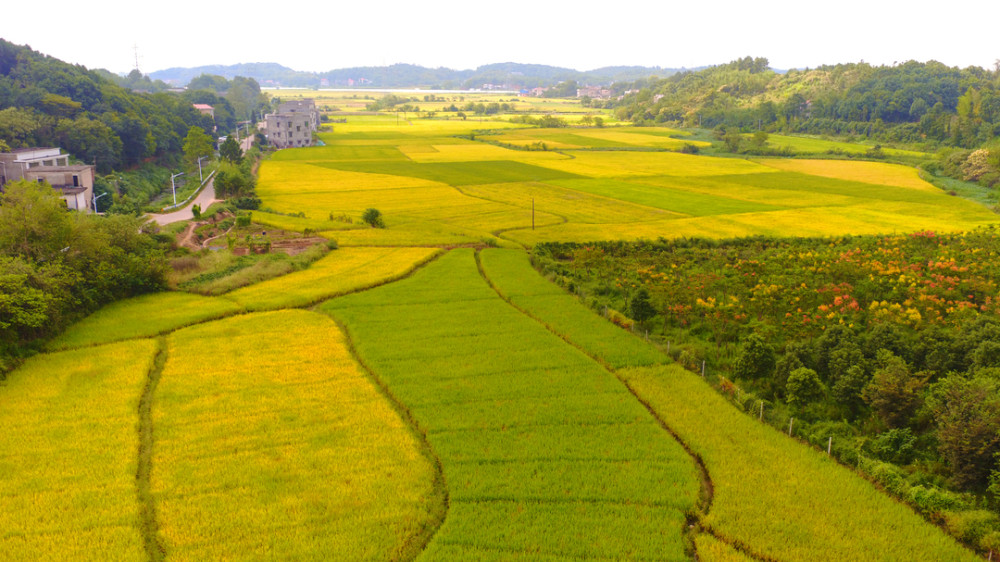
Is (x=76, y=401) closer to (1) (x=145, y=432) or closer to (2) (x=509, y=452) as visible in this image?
(1) (x=145, y=432)

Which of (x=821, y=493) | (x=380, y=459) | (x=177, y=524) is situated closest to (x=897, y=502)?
(x=821, y=493)

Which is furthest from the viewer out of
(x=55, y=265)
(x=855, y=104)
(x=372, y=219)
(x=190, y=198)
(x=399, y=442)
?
(x=855, y=104)

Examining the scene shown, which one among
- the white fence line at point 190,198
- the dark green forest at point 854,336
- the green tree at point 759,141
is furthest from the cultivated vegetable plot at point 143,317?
the green tree at point 759,141

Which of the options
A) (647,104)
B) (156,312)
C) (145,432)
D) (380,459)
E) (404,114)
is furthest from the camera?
(404,114)

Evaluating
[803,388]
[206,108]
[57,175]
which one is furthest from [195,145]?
[803,388]

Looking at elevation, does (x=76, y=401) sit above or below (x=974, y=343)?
below

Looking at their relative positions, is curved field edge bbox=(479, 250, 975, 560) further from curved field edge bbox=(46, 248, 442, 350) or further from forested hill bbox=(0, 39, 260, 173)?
forested hill bbox=(0, 39, 260, 173)

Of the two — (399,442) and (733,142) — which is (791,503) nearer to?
(399,442)

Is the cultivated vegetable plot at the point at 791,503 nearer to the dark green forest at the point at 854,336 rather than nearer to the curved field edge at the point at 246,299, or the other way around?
the dark green forest at the point at 854,336
